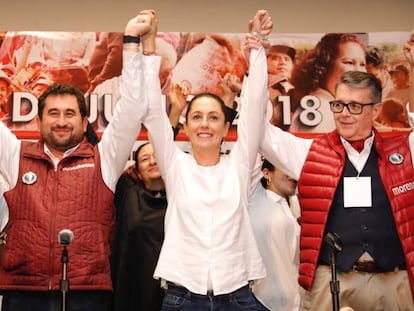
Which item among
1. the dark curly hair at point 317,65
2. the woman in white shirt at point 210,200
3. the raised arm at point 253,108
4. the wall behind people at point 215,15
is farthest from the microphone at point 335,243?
the wall behind people at point 215,15

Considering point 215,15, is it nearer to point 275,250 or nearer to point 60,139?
point 275,250

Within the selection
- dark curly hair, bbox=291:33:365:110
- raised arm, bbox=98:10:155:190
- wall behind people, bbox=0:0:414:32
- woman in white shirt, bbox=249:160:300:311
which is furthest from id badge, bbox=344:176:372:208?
wall behind people, bbox=0:0:414:32

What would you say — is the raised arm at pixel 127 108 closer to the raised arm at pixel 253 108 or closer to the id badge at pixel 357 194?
the raised arm at pixel 253 108

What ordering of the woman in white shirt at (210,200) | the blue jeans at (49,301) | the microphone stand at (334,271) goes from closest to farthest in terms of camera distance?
1. the microphone stand at (334,271)
2. the woman in white shirt at (210,200)
3. the blue jeans at (49,301)

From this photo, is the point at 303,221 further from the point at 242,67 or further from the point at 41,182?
the point at 242,67

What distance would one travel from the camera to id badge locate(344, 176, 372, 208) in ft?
8.64

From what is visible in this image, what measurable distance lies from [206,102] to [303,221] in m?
0.65

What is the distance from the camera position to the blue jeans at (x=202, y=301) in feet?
7.55

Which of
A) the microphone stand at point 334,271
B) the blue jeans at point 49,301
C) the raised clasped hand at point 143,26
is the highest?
the raised clasped hand at point 143,26

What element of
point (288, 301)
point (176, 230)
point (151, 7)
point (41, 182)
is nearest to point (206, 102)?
point (176, 230)

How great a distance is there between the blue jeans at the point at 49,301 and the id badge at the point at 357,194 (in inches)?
43.7

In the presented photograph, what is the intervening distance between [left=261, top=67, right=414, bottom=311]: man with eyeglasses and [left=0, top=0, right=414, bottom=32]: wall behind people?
198 centimetres

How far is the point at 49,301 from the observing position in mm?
2514

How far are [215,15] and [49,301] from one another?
2.70 metres
